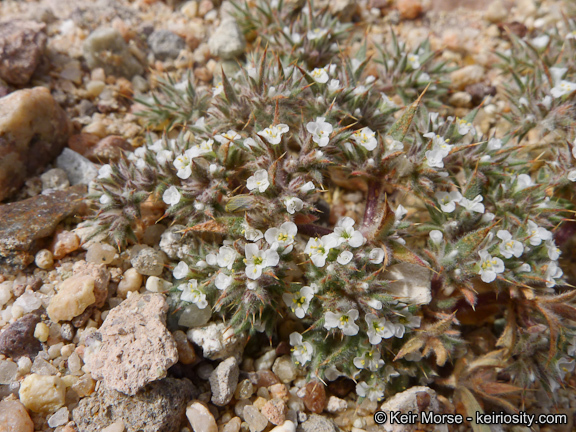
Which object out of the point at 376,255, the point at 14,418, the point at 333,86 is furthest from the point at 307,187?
the point at 14,418

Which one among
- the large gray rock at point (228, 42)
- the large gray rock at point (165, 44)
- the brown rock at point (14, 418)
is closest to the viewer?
the brown rock at point (14, 418)

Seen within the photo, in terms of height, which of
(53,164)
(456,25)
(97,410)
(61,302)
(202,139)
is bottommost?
(97,410)

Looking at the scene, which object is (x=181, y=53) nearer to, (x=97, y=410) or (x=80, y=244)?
(x=80, y=244)

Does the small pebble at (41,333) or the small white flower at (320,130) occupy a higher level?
the small white flower at (320,130)

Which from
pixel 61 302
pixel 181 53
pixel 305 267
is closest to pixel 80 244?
pixel 61 302

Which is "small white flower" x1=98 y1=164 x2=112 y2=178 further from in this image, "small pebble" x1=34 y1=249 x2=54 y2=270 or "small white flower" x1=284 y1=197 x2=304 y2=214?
"small white flower" x1=284 y1=197 x2=304 y2=214

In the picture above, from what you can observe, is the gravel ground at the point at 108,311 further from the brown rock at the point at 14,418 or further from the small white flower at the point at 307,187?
the small white flower at the point at 307,187

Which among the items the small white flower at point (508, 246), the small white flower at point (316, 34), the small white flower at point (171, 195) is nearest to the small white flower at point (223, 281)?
the small white flower at point (171, 195)
